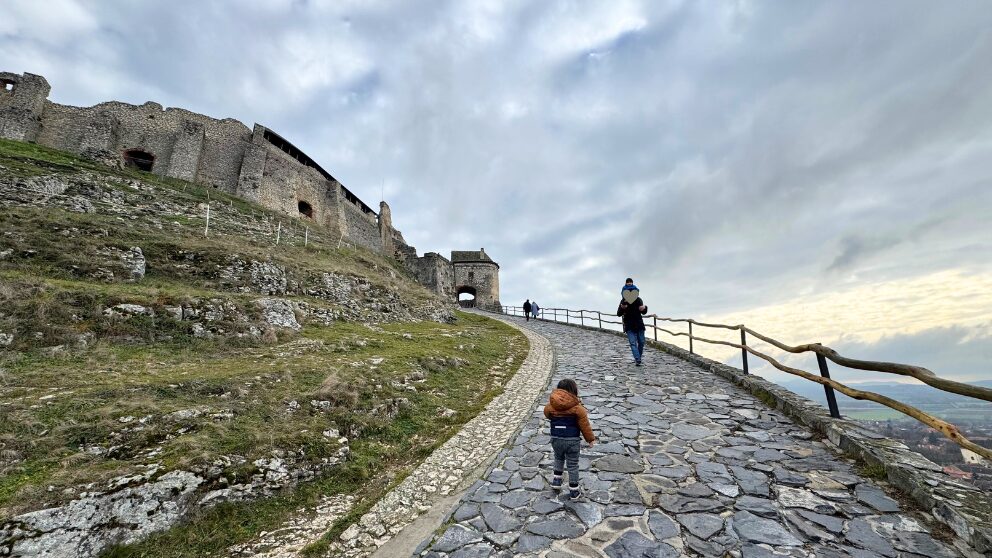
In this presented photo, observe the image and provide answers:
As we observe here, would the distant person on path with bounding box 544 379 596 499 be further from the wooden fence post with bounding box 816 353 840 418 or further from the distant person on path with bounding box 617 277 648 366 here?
the distant person on path with bounding box 617 277 648 366

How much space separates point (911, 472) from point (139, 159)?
142 ft

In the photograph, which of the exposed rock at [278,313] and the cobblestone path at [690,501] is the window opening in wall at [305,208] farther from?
the cobblestone path at [690,501]

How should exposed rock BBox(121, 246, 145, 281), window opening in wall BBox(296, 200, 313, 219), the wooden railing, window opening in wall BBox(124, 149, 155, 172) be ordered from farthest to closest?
window opening in wall BBox(296, 200, 313, 219), window opening in wall BBox(124, 149, 155, 172), exposed rock BBox(121, 246, 145, 281), the wooden railing

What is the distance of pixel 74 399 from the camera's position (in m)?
5.73

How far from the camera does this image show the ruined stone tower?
50.8m

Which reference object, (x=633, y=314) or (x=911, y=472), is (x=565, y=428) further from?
(x=633, y=314)

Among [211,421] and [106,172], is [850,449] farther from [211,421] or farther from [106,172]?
[106,172]

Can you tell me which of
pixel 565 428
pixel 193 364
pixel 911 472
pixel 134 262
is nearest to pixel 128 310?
pixel 193 364

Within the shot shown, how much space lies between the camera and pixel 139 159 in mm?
29094

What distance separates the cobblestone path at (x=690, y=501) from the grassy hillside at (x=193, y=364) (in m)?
2.10

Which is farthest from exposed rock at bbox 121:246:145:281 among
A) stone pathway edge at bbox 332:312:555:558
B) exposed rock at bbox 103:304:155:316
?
stone pathway edge at bbox 332:312:555:558

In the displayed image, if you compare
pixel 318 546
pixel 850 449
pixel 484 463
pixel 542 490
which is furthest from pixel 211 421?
pixel 850 449

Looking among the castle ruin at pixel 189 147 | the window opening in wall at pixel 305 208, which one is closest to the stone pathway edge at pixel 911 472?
the castle ruin at pixel 189 147

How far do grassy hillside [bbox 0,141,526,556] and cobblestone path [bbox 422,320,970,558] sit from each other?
210cm
